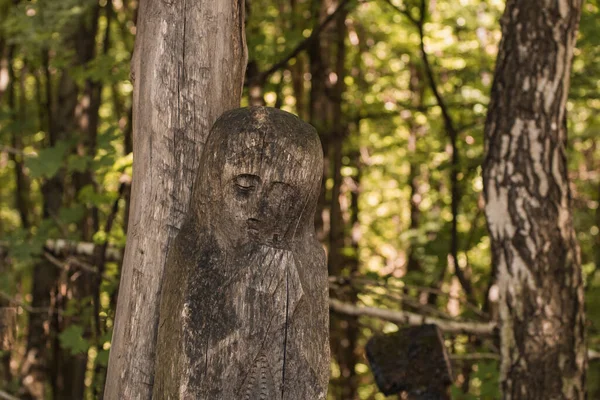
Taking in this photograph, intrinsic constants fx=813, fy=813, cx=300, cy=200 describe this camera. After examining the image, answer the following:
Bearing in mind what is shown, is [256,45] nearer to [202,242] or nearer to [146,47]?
[146,47]

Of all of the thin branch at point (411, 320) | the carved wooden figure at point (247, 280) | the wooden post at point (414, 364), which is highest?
the carved wooden figure at point (247, 280)

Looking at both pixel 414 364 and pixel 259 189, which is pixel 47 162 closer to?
pixel 414 364

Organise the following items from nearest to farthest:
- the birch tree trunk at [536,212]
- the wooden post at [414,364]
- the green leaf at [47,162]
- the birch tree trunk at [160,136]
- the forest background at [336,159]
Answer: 1. the birch tree trunk at [160,136]
2. the wooden post at [414,364]
3. the birch tree trunk at [536,212]
4. the green leaf at [47,162]
5. the forest background at [336,159]

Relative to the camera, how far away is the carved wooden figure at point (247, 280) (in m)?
2.68

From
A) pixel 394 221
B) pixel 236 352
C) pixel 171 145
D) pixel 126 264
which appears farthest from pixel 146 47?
pixel 394 221

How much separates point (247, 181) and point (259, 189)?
0.05 meters

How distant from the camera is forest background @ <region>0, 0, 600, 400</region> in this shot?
21.5 ft

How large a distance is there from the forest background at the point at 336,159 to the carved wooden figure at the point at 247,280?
2.86 metres

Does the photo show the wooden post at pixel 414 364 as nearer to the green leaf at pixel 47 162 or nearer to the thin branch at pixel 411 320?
the thin branch at pixel 411 320

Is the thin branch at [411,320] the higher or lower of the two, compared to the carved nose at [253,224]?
lower

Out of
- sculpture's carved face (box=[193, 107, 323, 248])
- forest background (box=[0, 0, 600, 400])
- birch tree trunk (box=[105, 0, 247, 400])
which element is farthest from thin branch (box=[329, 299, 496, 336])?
sculpture's carved face (box=[193, 107, 323, 248])

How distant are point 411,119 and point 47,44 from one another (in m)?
5.74

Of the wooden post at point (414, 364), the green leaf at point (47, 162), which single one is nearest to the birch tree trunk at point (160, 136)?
the wooden post at point (414, 364)

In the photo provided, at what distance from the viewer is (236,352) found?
2686 mm
